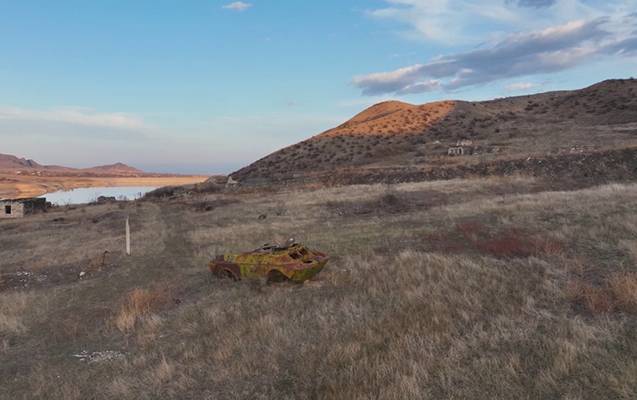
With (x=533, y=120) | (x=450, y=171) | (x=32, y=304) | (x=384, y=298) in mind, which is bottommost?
(x=32, y=304)

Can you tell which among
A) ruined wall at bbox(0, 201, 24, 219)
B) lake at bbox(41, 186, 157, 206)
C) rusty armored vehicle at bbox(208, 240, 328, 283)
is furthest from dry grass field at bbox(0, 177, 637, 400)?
lake at bbox(41, 186, 157, 206)

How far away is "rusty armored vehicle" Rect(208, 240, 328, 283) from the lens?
1157 cm

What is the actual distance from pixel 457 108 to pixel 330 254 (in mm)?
73616

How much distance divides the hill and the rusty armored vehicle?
27.4 metres

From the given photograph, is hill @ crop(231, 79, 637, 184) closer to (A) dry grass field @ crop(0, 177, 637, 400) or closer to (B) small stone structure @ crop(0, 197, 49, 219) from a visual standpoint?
(A) dry grass field @ crop(0, 177, 637, 400)

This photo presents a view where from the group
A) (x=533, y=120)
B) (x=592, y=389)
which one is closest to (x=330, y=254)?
(x=592, y=389)

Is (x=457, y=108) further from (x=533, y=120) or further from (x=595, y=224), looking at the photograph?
(x=595, y=224)

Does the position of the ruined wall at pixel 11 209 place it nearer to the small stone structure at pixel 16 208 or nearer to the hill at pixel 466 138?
the small stone structure at pixel 16 208

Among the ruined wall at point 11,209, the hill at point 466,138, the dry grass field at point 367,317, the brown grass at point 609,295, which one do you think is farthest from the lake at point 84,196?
the brown grass at point 609,295

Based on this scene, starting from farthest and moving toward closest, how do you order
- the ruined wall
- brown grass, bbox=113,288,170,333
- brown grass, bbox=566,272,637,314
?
the ruined wall → brown grass, bbox=113,288,170,333 → brown grass, bbox=566,272,637,314

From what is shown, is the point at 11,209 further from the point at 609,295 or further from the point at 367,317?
the point at 609,295

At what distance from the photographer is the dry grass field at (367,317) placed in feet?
18.7

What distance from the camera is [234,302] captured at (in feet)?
35.3

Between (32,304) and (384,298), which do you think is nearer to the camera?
(384,298)
